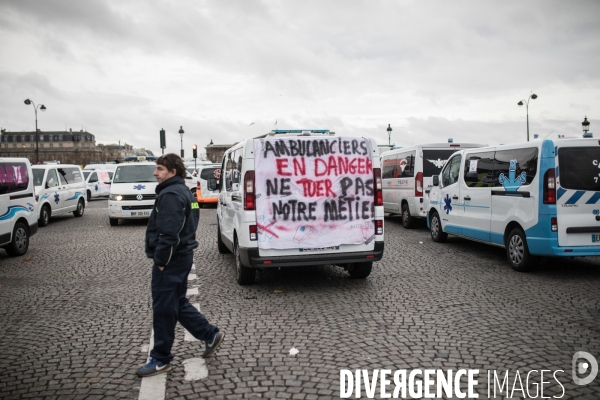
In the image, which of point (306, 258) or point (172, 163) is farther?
point (306, 258)

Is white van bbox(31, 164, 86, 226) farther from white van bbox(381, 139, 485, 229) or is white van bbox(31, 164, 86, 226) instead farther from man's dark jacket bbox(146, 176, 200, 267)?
man's dark jacket bbox(146, 176, 200, 267)

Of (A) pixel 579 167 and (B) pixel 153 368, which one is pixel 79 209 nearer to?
(B) pixel 153 368

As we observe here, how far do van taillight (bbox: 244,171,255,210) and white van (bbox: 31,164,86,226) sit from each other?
34.8 feet

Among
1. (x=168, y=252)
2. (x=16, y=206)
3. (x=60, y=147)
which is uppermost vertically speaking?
(x=60, y=147)

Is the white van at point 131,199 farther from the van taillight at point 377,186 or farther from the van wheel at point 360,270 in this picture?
the van taillight at point 377,186

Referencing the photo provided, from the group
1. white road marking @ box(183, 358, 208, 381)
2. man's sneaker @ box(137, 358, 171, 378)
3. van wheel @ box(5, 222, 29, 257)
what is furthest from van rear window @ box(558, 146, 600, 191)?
van wheel @ box(5, 222, 29, 257)

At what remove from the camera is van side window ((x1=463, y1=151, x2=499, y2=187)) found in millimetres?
9148

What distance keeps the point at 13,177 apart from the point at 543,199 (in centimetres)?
952

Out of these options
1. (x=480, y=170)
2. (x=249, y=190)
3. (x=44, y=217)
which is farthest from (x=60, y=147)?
(x=249, y=190)

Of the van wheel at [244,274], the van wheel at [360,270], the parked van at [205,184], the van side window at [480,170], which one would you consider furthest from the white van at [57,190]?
the van side window at [480,170]

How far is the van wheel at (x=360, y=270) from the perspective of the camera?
24.7 ft

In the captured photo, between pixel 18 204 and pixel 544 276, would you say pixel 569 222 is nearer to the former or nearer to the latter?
pixel 544 276

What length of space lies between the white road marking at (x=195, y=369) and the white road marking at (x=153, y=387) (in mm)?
183

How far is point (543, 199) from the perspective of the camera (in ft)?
24.8
